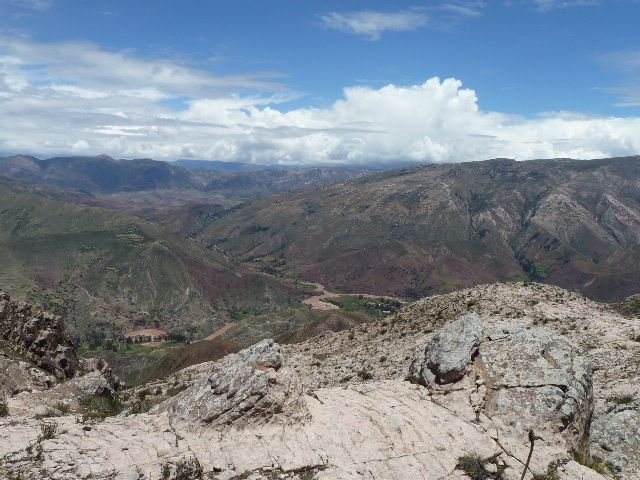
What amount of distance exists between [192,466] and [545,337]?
808 inches

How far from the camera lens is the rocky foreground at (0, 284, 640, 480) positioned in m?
17.6

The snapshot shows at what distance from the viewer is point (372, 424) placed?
21.5 m

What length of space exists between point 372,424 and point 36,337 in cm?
3653

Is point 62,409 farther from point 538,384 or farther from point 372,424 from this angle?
point 538,384

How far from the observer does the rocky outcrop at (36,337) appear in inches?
1581

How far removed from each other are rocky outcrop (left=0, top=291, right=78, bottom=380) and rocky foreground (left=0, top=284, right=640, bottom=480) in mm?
8479

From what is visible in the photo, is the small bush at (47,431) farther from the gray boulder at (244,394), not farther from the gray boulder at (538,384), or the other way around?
the gray boulder at (538,384)

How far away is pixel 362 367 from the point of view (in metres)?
41.1

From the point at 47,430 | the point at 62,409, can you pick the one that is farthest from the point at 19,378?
the point at 47,430

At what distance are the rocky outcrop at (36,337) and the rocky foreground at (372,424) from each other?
27.8 ft

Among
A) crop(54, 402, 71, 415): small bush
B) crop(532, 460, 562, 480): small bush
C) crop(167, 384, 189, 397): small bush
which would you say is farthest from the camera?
crop(167, 384, 189, 397): small bush

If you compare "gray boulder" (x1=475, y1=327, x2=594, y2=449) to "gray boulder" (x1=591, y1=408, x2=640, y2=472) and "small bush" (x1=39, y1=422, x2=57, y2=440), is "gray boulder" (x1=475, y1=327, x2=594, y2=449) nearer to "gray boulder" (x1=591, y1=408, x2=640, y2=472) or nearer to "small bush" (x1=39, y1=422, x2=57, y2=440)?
"gray boulder" (x1=591, y1=408, x2=640, y2=472)

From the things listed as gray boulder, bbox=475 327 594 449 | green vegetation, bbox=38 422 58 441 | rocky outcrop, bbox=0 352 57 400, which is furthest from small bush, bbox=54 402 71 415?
gray boulder, bbox=475 327 594 449

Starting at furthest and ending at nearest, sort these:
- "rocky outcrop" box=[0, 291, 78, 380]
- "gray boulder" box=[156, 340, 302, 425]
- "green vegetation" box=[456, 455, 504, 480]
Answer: "rocky outcrop" box=[0, 291, 78, 380], "gray boulder" box=[156, 340, 302, 425], "green vegetation" box=[456, 455, 504, 480]
